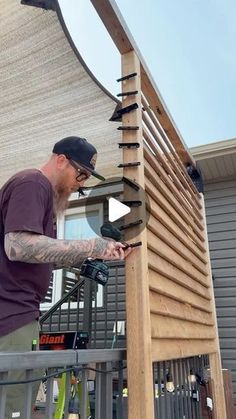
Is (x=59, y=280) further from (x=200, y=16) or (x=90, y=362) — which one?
(x=200, y=16)

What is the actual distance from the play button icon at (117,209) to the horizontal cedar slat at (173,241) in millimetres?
175

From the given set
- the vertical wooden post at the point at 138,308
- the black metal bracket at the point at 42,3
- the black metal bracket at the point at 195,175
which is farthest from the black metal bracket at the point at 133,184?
the black metal bracket at the point at 195,175

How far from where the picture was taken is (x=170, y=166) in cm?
256

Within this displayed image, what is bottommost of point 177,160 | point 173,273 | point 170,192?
point 173,273

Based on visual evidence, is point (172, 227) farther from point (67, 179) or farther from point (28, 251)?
point (28, 251)

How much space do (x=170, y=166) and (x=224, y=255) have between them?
329 cm

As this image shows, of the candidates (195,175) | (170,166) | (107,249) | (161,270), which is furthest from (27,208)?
(195,175)

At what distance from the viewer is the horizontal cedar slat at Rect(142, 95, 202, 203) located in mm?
2230

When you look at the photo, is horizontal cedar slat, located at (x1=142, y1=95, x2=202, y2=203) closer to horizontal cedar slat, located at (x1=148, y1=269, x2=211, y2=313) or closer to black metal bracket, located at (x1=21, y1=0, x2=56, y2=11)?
black metal bracket, located at (x1=21, y1=0, x2=56, y2=11)

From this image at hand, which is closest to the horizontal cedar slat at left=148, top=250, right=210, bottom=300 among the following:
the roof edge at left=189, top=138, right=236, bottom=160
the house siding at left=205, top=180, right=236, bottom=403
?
the house siding at left=205, top=180, right=236, bottom=403

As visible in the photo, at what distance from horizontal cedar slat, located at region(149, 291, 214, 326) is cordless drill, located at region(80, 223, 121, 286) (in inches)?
10.7

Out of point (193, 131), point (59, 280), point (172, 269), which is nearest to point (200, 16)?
point (193, 131)

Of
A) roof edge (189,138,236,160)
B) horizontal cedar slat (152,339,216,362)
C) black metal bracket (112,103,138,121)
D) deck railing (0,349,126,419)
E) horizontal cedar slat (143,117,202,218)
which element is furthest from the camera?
roof edge (189,138,236,160)

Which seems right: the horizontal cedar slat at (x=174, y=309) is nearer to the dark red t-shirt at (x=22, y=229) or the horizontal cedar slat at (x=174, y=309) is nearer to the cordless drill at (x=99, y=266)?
the cordless drill at (x=99, y=266)
